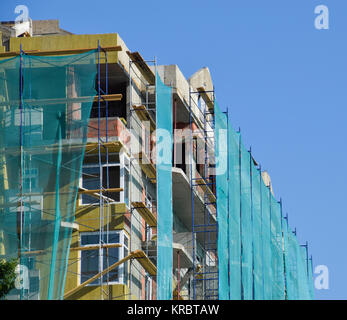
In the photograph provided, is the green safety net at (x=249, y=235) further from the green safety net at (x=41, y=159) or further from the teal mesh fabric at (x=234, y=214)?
the green safety net at (x=41, y=159)

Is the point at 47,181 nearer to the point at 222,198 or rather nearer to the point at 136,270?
the point at 136,270

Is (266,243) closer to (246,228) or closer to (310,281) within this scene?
(246,228)

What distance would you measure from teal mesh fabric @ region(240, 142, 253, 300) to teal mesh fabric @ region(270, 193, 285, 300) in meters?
4.49

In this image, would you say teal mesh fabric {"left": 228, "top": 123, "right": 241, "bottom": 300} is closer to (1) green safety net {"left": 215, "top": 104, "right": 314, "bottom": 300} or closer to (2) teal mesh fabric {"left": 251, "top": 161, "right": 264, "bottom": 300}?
(1) green safety net {"left": 215, "top": 104, "right": 314, "bottom": 300}

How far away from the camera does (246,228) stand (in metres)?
44.3

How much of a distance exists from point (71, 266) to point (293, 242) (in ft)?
77.9

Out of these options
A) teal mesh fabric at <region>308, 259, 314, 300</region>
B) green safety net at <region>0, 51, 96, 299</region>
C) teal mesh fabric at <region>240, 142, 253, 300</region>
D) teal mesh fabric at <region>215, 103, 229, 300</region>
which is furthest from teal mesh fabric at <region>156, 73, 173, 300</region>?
teal mesh fabric at <region>308, 259, 314, 300</region>

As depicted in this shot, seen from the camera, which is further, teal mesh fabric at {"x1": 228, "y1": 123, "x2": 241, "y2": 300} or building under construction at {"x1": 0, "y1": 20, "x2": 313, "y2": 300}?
teal mesh fabric at {"x1": 228, "y1": 123, "x2": 241, "y2": 300}

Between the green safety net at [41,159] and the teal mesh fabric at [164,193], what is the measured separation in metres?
5.67

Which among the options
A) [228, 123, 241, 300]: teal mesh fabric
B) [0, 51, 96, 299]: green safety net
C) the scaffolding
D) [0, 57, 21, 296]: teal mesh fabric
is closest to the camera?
[0, 57, 21, 296]: teal mesh fabric

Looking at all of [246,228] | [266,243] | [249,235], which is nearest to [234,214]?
[246,228]

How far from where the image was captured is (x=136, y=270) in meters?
36.9

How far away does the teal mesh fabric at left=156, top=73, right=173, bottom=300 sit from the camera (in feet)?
116

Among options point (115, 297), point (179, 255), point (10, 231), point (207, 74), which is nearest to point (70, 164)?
point (10, 231)
